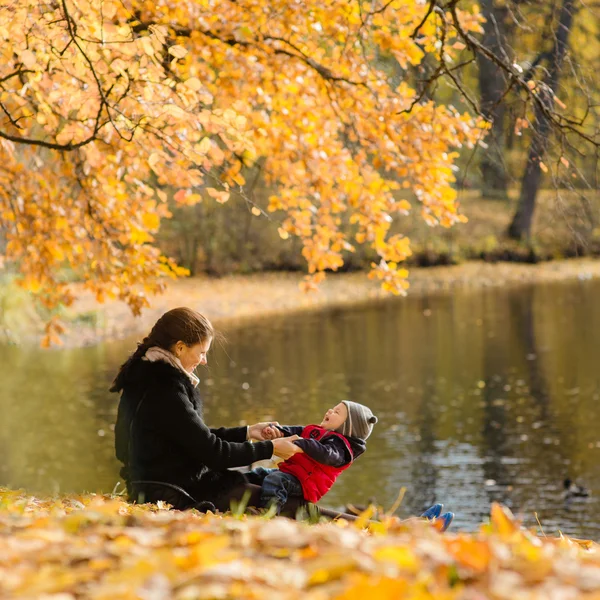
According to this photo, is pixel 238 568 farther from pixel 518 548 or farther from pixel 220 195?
pixel 220 195

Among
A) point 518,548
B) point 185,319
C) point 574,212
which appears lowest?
point 518,548

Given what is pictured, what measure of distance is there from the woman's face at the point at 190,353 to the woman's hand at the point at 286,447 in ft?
1.79

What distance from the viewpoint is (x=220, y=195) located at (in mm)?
5879

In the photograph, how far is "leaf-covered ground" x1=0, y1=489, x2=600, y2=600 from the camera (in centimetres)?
216

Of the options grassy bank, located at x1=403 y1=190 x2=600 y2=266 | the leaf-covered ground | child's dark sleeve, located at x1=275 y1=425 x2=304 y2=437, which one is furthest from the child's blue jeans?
grassy bank, located at x1=403 y1=190 x2=600 y2=266

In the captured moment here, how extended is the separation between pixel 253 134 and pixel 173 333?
327cm

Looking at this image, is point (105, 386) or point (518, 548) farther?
point (105, 386)

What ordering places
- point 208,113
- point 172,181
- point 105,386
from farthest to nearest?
point 105,386
point 172,181
point 208,113

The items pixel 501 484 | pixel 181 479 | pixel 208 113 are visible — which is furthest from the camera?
pixel 501 484

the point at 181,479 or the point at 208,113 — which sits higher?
the point at 208,113

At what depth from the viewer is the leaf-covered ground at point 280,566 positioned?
2.16 m

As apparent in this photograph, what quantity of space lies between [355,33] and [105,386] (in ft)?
30.6

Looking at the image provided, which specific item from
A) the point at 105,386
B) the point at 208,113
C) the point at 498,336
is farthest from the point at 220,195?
the point at 498,336

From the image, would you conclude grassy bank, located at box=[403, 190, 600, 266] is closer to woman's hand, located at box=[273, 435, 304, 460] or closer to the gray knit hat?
the gray knit hat
